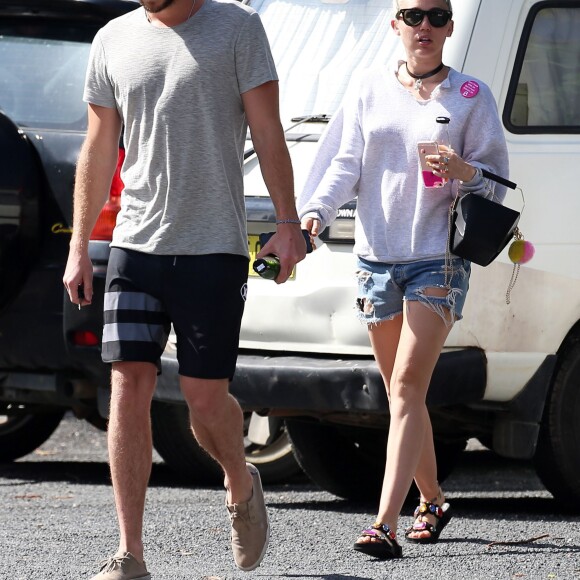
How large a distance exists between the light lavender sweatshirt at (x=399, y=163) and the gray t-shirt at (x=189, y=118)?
2.01ft

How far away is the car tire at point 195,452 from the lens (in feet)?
23.0

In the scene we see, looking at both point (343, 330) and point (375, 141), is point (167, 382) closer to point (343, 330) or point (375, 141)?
point (343, 330)

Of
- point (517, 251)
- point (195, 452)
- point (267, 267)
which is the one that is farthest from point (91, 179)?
point (195, 452)

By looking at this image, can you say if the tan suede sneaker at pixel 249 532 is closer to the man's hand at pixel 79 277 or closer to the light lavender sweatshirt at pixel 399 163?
the man's hand at pixel 79 277

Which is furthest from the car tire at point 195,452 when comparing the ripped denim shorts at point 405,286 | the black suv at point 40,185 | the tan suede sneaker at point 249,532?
the tan suede sneaker at point 249,532

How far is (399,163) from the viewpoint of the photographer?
5.14 metres

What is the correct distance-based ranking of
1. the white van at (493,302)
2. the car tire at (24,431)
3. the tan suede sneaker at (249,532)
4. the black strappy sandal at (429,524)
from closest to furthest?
1. the tan suede sneaker at (249,532)
2. the black strappy sandal at (429,524)
3. the white van at (493,302)
4. the car tire at (24,431)

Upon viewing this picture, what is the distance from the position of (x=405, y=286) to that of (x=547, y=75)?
4.20 feet

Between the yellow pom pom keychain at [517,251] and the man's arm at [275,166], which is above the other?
the man's arm at [275,166]

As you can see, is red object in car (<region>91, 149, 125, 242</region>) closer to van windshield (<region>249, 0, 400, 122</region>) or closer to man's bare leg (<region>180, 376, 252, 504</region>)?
van windshield (<region>249, 0, 400, 122</region>)

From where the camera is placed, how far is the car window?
6.88 meters

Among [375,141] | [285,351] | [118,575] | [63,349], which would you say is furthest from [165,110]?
[63,349]

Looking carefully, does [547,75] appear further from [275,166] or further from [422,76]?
[275,166]

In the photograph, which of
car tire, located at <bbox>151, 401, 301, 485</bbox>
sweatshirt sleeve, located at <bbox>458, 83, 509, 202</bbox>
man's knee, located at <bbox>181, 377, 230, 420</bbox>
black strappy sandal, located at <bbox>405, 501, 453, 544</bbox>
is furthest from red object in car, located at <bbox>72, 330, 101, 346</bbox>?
sweatshirt sleeve, located at <bbox>458, 83, 509, 202</bbox>
